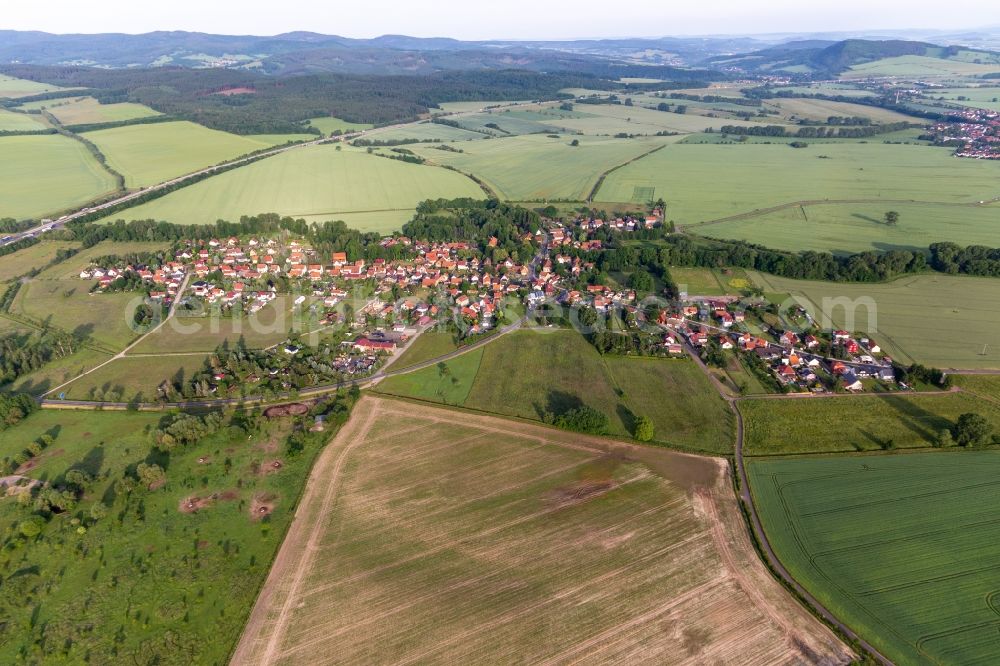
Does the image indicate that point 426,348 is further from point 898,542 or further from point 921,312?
point 921,312

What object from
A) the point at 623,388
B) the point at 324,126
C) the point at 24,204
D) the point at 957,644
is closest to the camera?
the point at 957,644

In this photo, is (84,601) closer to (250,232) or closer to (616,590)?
(616,590)

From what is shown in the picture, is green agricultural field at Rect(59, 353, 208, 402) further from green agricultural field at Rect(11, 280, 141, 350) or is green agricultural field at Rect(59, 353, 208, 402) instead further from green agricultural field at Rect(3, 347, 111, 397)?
green agricultural field at Rect(11, 280, 141, 350)

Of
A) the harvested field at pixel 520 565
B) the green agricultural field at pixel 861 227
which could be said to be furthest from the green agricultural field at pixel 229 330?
the green agricultural field at pixel 861 227

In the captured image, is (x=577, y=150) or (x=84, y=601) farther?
(x=577, y=150)

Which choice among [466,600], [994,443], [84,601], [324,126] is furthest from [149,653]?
[324,126]

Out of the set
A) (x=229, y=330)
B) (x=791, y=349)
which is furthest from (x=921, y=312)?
(x=229, y=330)
